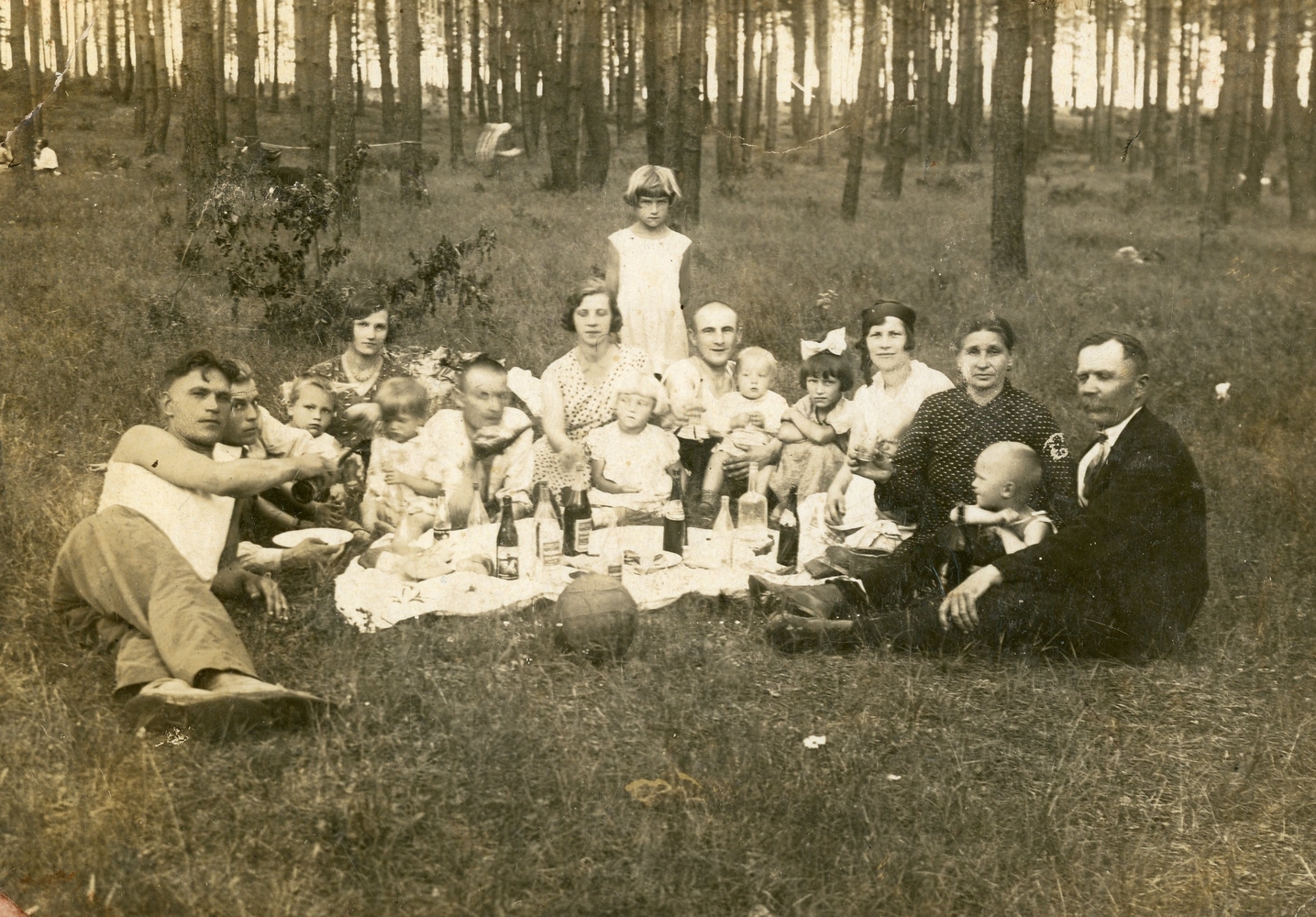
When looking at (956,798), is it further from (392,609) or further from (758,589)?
(392,609)

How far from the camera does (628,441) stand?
5.98 m

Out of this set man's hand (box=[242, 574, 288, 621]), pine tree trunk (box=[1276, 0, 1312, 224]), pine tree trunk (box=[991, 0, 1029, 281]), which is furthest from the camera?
pine tree trunk (box=[1276, 0, 1312, 224])

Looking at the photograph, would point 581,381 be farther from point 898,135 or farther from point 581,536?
point 898,135

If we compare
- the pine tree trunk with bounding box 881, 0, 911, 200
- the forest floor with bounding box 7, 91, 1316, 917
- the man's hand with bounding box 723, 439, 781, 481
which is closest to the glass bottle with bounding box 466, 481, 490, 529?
the forest floor with bounding box 7, 91, 1316, 917

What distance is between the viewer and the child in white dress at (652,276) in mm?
6180

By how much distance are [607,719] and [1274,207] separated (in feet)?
37.7

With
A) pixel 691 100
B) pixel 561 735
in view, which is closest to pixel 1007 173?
pixel 691 100

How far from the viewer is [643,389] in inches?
238

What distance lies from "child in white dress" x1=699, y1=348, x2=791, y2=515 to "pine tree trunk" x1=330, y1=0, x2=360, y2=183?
212cm

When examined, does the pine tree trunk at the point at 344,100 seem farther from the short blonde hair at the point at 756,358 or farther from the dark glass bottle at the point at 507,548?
the short blonde hair at the point at 756,358

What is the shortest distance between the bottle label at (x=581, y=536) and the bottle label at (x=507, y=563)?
1.03ft

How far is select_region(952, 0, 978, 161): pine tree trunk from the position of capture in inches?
553

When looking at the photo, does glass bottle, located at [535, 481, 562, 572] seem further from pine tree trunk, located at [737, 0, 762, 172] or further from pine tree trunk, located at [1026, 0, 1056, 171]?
pine tree trunk, located at [1026, 0, 1056, 171]

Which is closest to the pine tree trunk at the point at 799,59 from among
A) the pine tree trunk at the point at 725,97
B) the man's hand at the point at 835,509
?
the pine tree trunk at the point at 725,97
